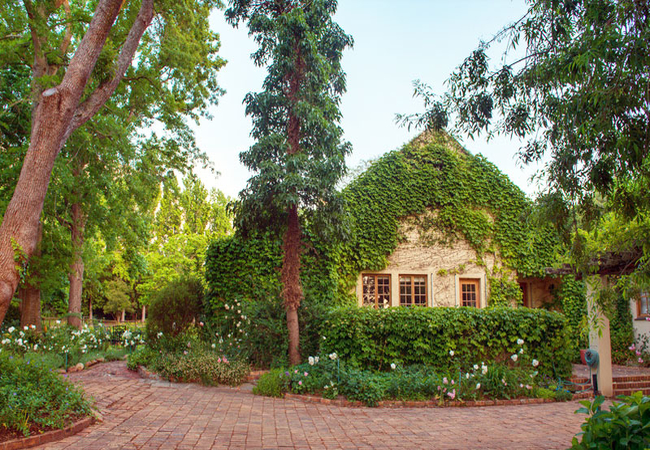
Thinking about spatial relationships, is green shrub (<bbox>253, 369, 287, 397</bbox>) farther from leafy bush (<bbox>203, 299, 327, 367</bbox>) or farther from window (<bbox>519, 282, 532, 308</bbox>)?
window (<bbox>519, 282, 532, 308</bbox>)

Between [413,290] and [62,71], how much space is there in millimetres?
11577

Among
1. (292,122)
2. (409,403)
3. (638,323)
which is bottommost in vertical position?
(409,403)

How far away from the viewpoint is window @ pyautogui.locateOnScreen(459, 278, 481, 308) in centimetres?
1442

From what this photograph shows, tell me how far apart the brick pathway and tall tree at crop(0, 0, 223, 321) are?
2355 mm

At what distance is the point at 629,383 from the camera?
9547 millimetres

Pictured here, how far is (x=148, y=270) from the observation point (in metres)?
29.8

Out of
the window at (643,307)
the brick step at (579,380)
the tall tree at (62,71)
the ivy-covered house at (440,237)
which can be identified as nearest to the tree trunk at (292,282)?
the ivy-covered house at (440,237)

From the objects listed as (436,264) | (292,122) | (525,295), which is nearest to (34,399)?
(292,122)

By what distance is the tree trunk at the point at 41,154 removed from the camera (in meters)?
5.56

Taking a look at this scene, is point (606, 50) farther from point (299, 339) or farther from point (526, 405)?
point (299, 339)

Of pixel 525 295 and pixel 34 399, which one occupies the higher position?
Answer: pixel 525 295

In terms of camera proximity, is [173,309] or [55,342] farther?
[55,342]

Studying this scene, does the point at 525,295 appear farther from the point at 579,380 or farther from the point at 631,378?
the point at 579,380

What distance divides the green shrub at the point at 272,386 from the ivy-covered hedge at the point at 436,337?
46.1 inches
